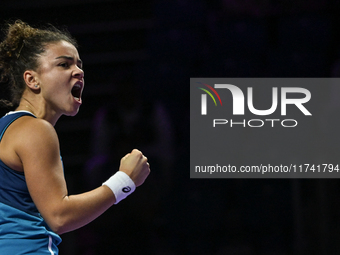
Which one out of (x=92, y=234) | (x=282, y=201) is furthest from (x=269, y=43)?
(x=92, y=234)

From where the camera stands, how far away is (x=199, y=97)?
3844 millimetres

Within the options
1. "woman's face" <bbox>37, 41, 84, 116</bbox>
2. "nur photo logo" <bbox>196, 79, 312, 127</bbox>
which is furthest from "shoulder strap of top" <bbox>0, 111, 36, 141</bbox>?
"nur photo logo" <bbox>196, 79, 312, 127</bbox>

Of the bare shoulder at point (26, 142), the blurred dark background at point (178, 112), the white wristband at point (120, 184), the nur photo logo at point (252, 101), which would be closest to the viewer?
the bare shoulder at point (26, 142)

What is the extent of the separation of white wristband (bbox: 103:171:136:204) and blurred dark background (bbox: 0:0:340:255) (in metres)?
1.92

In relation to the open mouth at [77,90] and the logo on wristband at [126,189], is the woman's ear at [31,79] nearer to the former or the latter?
the open mouth at [77,90]

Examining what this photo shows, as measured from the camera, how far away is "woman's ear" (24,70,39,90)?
1445 mm

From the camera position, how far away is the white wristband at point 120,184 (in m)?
1.32

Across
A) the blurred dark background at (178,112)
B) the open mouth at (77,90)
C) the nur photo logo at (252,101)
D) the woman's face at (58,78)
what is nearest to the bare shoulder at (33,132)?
the woman's face at (58,78)

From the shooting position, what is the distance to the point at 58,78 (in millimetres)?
1429

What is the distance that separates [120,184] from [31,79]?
49 cm

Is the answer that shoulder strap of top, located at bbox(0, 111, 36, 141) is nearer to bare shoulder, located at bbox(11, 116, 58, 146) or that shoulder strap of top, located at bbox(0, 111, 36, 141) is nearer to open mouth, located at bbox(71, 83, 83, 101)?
bare shoulder, located at bbox(11, 116, 58, 146)

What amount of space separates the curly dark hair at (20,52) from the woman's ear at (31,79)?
2cm

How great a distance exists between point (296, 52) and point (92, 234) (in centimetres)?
240

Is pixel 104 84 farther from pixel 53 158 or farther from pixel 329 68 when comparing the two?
pixel 53 158
